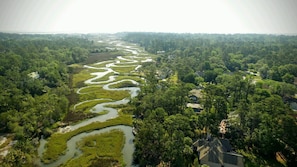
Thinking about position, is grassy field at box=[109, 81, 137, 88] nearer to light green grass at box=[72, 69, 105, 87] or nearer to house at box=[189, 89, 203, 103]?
light green grass at box=[72, 69, 105, 87]

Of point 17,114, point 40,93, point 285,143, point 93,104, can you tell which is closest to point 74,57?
point 40,93

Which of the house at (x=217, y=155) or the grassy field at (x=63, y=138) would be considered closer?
the house at (x=217, y=155)

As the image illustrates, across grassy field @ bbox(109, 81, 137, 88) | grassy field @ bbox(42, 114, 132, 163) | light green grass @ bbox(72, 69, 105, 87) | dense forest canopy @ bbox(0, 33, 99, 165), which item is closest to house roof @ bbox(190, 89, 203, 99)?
grassy field @ bbox(42, 114, 132, 163)

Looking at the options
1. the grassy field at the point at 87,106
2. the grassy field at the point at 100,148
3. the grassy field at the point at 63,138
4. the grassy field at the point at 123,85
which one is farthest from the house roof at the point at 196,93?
the grassy field at the point at 123,85

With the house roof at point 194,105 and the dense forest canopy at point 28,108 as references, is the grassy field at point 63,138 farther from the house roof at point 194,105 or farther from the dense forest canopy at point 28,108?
the house roof at point 194,105

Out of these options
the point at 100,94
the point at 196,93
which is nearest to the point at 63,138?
the point at 100,94

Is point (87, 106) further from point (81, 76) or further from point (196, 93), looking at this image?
point (81, 76)
